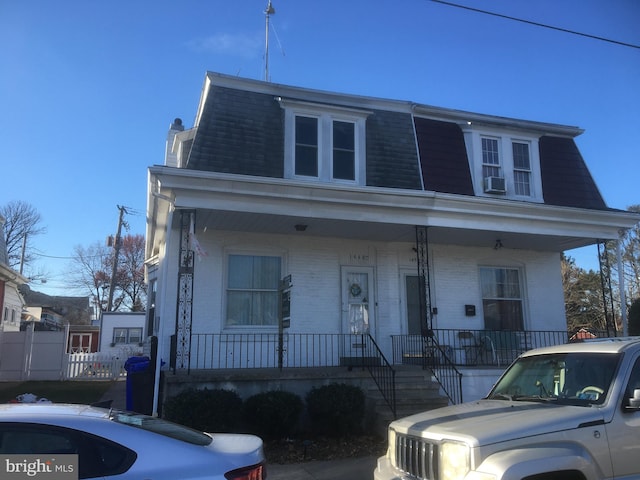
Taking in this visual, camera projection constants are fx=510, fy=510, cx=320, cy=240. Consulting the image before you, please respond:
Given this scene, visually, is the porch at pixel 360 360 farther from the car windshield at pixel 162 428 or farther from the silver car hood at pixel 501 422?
the car windshield at pixel 162 428

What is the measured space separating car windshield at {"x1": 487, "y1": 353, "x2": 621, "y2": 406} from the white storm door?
6.66 metres

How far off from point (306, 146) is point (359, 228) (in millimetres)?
2218

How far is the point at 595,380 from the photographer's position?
14.2 ft

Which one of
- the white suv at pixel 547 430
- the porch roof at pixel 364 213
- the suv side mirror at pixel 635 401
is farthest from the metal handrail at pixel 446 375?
the suv side mirror at pixel 635 401

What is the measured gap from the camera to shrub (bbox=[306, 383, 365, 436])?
28.0 ft

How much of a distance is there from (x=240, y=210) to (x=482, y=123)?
7022mm

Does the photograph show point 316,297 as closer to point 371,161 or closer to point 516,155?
point 371,161

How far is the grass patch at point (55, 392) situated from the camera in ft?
44.4

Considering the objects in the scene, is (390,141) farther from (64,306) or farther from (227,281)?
(64,306)

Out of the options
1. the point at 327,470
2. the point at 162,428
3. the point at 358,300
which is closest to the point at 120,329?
the point at 358,300

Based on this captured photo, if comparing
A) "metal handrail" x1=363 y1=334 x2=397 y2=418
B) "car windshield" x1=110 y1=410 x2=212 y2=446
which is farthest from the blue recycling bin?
"car windshield" x1=110 y1=410 x2=212 y2=446

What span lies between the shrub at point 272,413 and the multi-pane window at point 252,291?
2871 mm

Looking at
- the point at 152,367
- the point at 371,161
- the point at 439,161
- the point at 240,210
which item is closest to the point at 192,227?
the point at 240,210

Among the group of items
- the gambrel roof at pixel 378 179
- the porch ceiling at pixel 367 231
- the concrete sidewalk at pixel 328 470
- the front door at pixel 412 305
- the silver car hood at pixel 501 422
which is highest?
the gambrel roof at pixel 378 179
